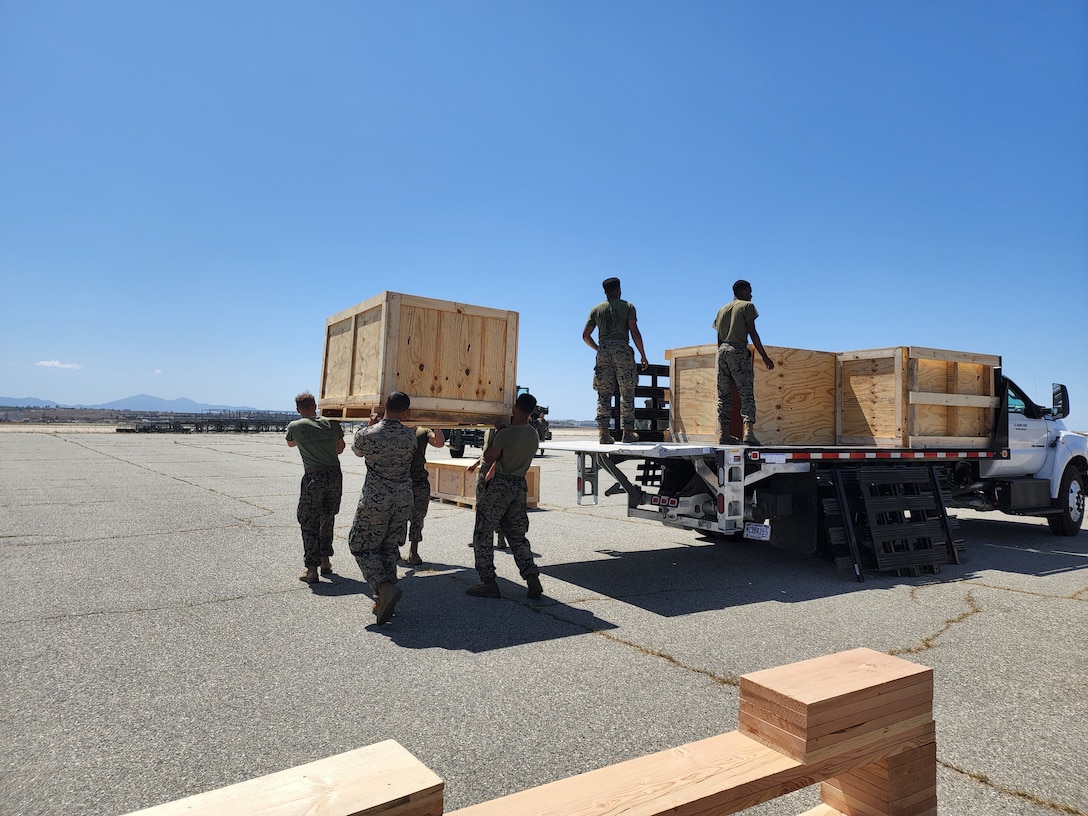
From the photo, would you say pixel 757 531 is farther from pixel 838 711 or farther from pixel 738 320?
pixel 838 711

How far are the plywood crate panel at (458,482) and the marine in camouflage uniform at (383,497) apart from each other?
6.21 m

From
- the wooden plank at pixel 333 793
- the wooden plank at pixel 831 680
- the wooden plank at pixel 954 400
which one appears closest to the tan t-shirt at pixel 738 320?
the wooden plank at pixel 954 400

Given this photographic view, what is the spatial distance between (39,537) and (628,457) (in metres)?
7.60

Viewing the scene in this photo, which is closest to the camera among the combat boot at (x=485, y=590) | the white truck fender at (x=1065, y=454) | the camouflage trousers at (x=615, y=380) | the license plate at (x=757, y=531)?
the combat boot at (x=485, y=590)

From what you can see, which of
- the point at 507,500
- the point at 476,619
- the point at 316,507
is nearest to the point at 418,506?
the point at 316,507

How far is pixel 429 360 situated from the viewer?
628 cm

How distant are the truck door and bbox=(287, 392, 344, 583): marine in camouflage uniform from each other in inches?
334

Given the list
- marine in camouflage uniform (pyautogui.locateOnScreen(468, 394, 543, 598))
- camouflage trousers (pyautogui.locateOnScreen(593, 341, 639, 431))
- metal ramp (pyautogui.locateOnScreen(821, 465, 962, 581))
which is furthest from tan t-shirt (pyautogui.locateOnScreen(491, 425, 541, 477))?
metal ramp (pyautogui.locateOnScreen(821, 465, 962, 581))

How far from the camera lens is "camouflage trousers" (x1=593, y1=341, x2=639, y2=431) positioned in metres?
7.58

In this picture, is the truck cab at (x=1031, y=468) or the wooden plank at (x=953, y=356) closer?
the wooden plank at (x=953, y=356)

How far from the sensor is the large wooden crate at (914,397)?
26.8 ft

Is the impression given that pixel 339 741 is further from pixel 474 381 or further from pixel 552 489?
pixel 552 489

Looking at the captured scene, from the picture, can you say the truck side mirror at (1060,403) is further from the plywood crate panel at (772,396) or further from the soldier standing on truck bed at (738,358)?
the soldier standing on truck bed at (738,358)

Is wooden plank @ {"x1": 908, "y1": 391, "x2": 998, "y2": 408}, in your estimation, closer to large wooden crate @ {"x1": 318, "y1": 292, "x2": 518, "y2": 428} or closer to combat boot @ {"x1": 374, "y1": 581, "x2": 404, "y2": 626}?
large wooden crate @ {"x1": 318, "y1": 292, "x2": 518, "y2": 428}
